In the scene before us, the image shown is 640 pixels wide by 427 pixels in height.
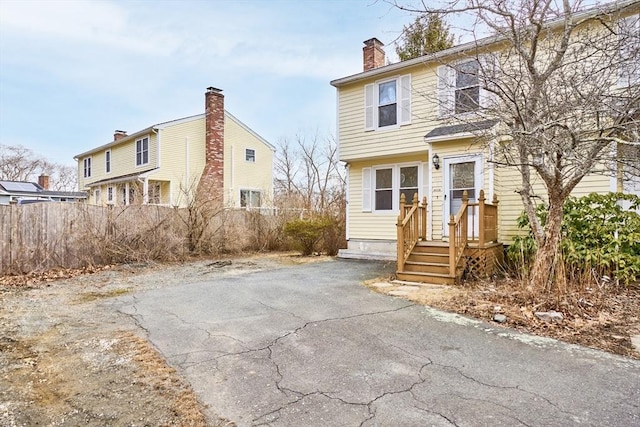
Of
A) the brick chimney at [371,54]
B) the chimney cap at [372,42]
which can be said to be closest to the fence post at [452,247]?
the brick chimney at [371,54]

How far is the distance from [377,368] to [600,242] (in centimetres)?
581

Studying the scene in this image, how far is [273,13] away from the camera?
40.8ft

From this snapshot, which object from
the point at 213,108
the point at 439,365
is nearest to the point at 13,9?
the point at 213,108

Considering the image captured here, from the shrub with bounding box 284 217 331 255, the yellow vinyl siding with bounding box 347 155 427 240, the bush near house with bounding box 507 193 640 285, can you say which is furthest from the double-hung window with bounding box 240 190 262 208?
the bush near house with bounding box 507 193 640 285

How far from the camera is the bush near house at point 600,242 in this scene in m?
6.44

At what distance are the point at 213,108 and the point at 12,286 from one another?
13.4 metres

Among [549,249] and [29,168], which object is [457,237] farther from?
[29,168]

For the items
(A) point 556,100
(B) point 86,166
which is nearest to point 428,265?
(A) point 556,100

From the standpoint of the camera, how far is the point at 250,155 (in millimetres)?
20922

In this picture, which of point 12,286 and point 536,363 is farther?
point 12,286

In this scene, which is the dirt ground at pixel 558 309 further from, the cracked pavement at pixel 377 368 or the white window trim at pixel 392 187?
the white window trim at pixel 392 187

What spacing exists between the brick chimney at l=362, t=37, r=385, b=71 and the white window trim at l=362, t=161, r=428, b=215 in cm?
345

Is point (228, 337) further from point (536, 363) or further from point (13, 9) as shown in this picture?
point (13, 9)

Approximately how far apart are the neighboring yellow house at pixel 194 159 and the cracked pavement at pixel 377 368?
12472 millimetres
